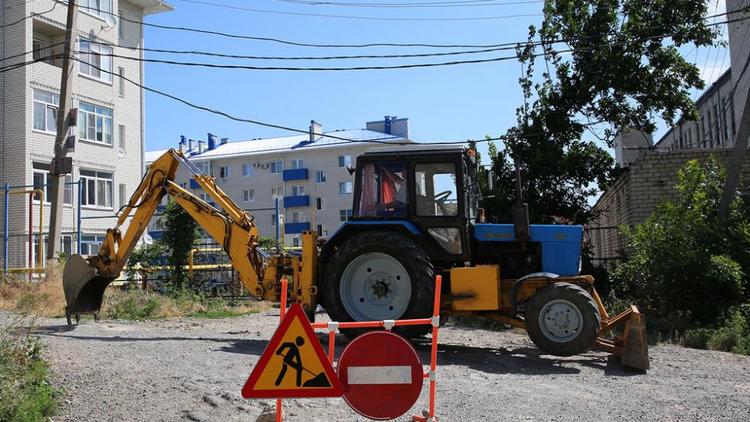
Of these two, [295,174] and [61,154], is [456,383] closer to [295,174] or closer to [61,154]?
[61,154]

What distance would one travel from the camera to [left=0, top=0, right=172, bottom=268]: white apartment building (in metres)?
27.1

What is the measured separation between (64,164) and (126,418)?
42.5 feet

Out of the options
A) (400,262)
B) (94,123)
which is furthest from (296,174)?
(400,262)

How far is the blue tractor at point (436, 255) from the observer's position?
373 inches

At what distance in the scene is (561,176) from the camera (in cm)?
1730

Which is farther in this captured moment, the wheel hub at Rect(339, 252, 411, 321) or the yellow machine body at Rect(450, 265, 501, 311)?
the wheel hub at Rect(339, 252, 411, 321)

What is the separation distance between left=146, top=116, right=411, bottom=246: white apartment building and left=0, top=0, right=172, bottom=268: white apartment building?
914 inches

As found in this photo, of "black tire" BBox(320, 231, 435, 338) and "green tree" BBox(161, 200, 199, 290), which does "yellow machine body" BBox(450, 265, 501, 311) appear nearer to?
"black tire" BBox(320, 231, 435, 338)

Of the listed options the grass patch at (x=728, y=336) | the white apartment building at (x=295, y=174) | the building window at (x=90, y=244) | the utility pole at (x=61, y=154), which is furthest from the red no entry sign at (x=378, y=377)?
the white apartment building at (x=295, y=174)

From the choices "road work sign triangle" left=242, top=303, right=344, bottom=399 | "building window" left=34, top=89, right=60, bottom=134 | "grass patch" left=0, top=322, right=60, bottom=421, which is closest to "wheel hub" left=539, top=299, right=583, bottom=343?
"road work sign triangle" left=242, top=303, right=344, bottom=399

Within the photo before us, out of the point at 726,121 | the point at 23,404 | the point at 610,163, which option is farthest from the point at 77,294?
the point at 726,121

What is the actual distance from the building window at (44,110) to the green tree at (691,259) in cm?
2396

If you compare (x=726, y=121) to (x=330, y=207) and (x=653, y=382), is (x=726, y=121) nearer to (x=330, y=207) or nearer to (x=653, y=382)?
(x=653, y=382)

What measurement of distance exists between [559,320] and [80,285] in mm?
7721
